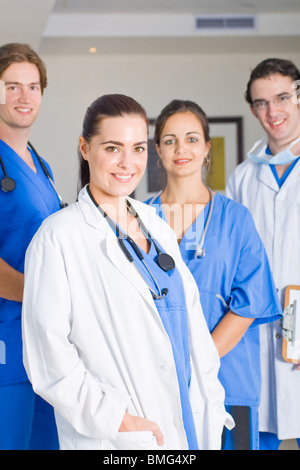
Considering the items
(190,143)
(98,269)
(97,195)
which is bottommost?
(98,269)

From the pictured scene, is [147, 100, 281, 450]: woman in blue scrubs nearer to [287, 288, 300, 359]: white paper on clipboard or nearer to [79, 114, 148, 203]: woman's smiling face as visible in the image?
[287, 288, 300, 359]: white paper on clipboard

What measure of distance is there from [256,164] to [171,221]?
491mm

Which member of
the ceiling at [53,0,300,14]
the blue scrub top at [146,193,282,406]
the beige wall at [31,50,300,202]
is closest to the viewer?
the blue scrub top at [146,193,282,406]

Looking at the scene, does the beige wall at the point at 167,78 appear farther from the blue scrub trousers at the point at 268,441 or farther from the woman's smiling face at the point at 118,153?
the woman's smiling face at the point at 118,153

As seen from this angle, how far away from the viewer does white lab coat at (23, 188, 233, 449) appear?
979 mm

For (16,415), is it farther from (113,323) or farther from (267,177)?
(267,177)

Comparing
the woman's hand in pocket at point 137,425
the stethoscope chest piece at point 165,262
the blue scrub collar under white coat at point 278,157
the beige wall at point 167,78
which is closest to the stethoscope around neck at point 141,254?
the stethoscope chest piece at point 165,262

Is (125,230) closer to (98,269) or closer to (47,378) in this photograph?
(98,269)

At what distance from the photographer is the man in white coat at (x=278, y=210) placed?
1.75 meters

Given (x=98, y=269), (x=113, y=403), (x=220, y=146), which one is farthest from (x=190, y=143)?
(x=220, y=146)

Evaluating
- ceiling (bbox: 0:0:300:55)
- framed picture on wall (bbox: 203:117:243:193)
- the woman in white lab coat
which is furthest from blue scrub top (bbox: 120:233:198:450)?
framed picture on wall (bbox: 203:117:243:193)

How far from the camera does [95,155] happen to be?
1.11 m

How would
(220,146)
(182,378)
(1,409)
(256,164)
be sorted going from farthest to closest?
(220,146), (256,164), (1,409), (182,378)

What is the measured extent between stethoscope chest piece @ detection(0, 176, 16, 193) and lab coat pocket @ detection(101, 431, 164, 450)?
0.63 meters
